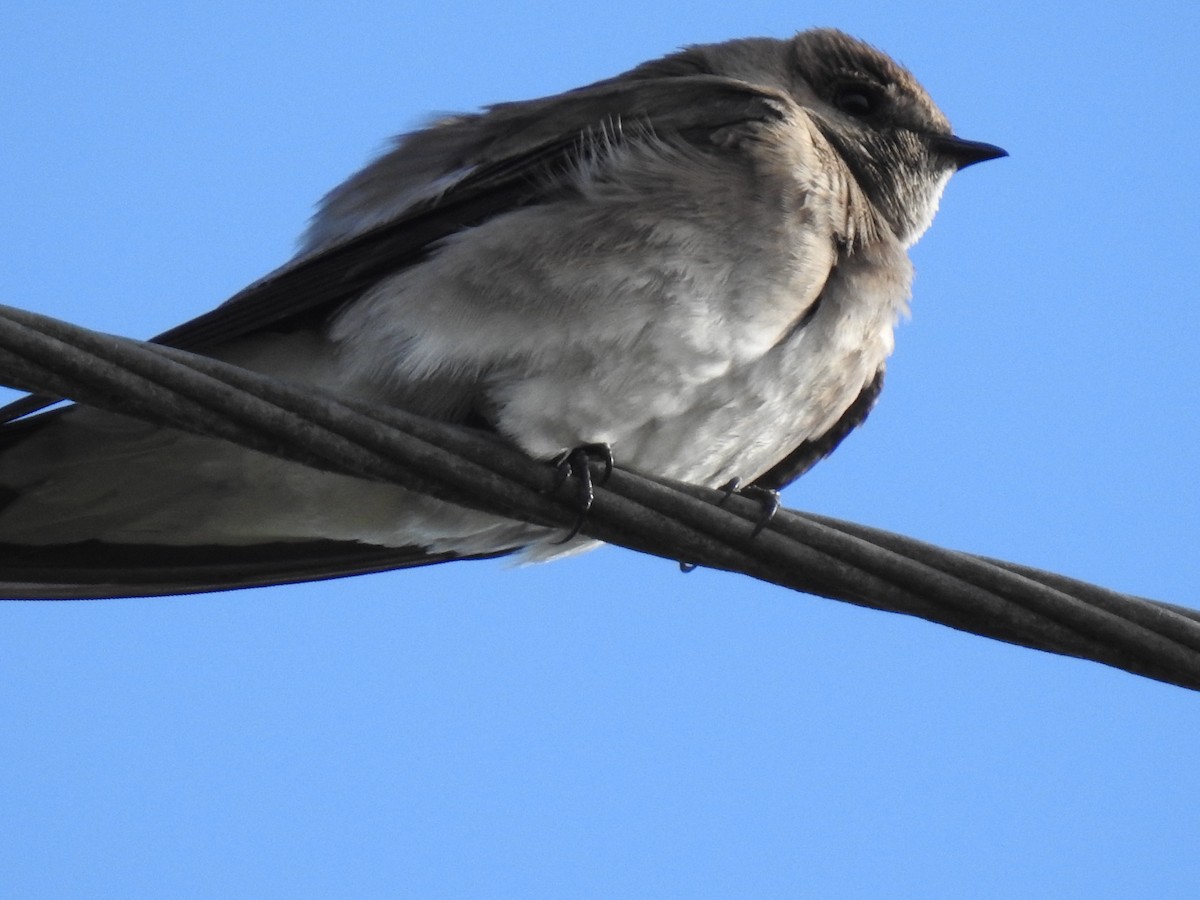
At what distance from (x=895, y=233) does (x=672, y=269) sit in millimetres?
1354

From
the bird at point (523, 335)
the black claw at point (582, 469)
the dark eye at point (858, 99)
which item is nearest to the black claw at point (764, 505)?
the bird at point (523, 335)

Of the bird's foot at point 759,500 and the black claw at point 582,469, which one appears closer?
the bird's foot at point 759,500

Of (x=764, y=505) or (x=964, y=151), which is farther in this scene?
(x=964, y=151)

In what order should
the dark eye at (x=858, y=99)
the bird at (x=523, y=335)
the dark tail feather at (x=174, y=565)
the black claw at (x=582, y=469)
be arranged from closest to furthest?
1. the black claw at (x=582, y=469)
2. the bird at (x=523, y=335)
3. the dark tail feather at (x=174, y=565)
4. the dark eye at (x=858, y=99)

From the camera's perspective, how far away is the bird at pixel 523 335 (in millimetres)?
4105

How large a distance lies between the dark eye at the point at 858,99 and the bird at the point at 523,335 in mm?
695

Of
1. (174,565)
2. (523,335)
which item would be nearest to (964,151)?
(523,335)

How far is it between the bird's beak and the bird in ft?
2.66

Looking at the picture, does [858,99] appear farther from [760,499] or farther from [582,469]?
[582,469]

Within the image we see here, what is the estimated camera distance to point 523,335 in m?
4.09

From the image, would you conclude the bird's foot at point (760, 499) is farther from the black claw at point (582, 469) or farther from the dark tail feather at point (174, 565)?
the dark tail feather at point (174, 565)

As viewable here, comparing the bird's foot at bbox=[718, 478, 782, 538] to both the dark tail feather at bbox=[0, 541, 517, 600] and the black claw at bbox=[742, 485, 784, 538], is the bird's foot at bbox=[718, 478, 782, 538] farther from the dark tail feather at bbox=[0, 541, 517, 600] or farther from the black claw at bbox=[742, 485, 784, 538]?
the dark tail feather at bbox=[0, 541, 517, 600]

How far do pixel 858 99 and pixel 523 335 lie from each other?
205cm

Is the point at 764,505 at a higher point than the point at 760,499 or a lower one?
lower
